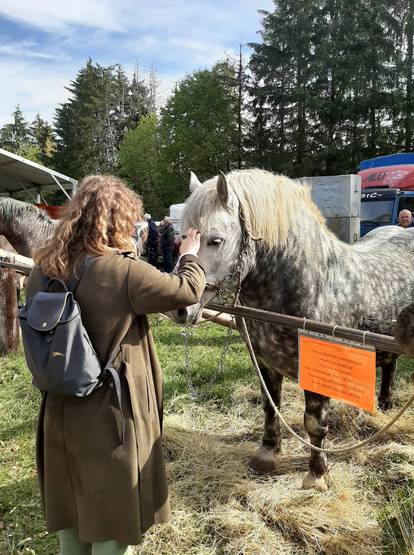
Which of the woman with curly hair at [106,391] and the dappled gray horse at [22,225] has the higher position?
the dappled gray horse at [22,225]

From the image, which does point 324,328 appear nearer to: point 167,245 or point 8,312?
point 8,312

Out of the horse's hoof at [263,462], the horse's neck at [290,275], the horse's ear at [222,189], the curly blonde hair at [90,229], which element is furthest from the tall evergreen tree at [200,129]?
the curly blonde hair at [90,229]

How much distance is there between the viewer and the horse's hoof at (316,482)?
105 inches

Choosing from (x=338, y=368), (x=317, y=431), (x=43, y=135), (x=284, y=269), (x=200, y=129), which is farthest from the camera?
(x=43, y=135)

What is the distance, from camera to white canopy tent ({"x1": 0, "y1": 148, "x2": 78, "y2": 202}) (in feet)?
34.1

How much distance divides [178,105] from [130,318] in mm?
34333

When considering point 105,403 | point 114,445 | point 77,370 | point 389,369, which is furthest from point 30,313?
point 389,369

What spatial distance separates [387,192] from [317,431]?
11450mm

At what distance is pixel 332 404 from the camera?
3701 millimetres

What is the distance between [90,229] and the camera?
158 cm

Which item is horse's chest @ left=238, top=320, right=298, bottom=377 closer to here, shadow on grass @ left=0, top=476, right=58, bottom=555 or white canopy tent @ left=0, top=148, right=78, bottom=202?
shadow on grass @ left=0, top=476, right=58, bottom=555

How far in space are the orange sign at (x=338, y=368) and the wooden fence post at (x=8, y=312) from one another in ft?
14.3

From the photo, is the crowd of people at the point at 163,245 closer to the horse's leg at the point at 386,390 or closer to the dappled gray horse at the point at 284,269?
the horse's leg at the point at 386,390

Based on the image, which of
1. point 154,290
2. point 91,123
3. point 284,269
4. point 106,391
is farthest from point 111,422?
point 91,123
